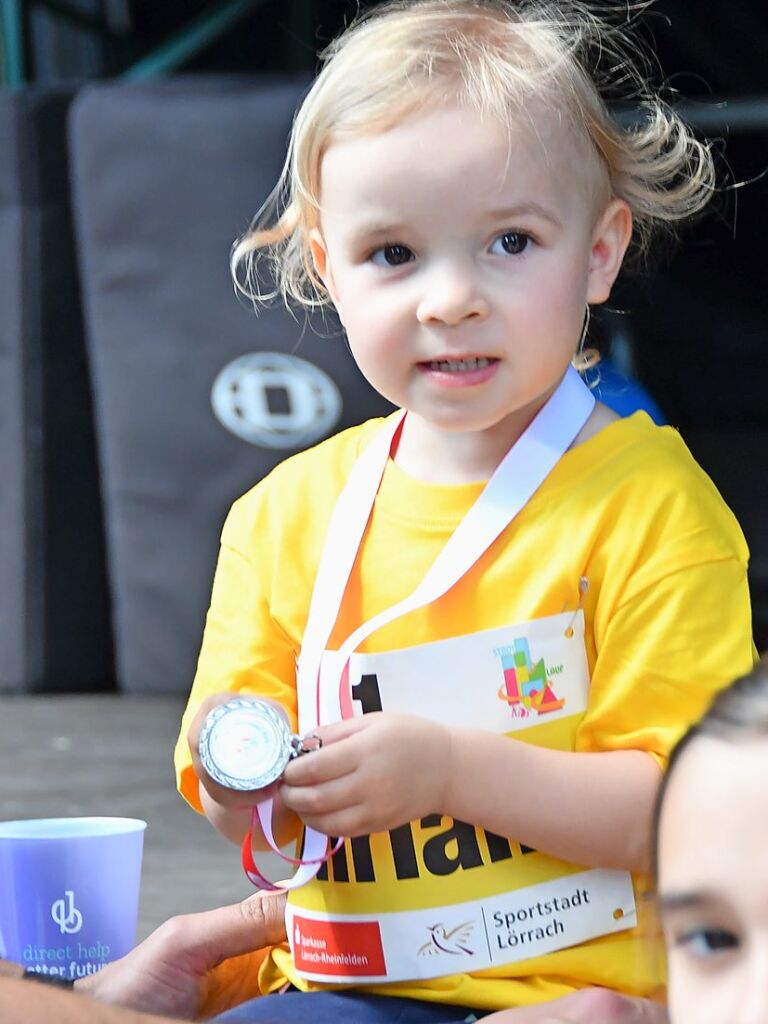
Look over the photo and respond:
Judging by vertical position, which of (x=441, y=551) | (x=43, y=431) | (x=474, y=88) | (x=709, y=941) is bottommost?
(x=43, y=431)

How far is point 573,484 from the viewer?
1379mm

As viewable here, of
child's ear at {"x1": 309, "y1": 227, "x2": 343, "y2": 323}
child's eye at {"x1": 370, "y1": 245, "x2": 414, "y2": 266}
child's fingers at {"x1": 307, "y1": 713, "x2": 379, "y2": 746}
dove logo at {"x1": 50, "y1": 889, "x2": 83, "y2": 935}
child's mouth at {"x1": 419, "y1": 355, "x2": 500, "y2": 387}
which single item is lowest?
dove logo at {"x1": 50, "y1": 889, "x2": 83, "y2": 935}

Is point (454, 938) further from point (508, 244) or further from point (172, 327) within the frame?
point (172, 327)

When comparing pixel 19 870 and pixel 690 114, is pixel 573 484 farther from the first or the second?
pixel 690 114

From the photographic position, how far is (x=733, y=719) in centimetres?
84

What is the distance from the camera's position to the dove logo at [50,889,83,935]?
Answer: 152 centimetres

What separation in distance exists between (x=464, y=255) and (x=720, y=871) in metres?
0.66

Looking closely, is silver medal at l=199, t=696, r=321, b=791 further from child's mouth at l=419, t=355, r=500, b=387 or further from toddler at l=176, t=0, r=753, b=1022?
child's mouth at l=419, t=355, r=500, b=387

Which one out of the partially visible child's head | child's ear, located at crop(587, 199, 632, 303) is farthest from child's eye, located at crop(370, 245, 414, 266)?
the partially visible child's head

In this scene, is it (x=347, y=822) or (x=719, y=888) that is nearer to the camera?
(x=719, y=888)

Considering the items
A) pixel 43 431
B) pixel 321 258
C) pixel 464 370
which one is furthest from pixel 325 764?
pixel 43 431

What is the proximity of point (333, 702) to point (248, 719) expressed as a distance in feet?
0.29

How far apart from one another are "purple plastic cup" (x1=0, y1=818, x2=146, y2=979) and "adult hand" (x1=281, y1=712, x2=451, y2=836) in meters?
0.32

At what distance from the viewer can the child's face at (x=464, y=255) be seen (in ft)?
4.38
